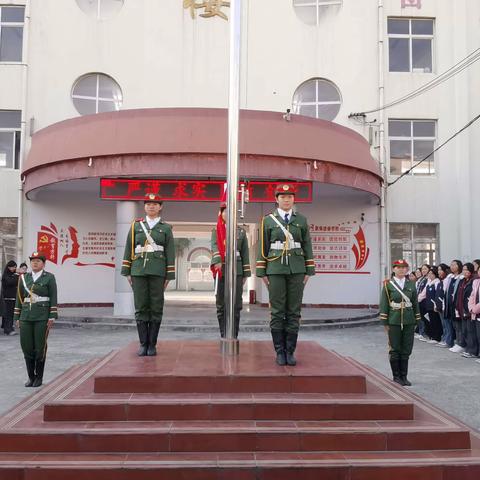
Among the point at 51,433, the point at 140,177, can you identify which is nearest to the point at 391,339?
the point at 51,433

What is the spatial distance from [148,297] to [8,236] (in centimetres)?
1067

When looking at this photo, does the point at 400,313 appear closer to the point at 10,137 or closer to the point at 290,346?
the point at 290,346

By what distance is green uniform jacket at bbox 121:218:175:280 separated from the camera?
5.05 m

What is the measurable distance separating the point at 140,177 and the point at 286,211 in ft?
23.0

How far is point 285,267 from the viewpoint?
15.3ft

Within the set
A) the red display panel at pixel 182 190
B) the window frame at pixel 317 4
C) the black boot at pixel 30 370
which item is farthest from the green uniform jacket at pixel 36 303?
the window frame at pixel 317 4

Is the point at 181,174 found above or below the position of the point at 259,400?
above

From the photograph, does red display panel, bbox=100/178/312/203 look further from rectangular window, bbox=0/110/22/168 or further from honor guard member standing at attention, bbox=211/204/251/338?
honor guard member standing at attention, bbox=211/204/251/338

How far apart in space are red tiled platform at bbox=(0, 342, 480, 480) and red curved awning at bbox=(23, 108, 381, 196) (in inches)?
261

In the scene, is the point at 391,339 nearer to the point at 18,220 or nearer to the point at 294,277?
the point at 294,277

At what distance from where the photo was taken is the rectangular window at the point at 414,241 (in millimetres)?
14750

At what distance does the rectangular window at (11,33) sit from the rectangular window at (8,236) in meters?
4.61

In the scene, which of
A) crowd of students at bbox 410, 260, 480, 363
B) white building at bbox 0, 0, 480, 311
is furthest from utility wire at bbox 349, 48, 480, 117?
crowd of students at bbox 410, 260, 480, 363

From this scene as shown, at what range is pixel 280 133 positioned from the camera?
35.7ft
